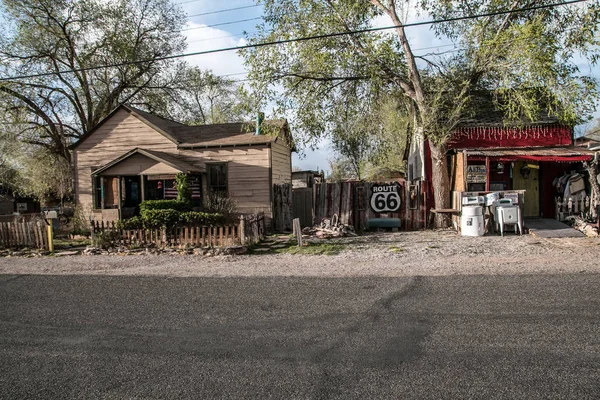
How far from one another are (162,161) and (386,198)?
8.68m

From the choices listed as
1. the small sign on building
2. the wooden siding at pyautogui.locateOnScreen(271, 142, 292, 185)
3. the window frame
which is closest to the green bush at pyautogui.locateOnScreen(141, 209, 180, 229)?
the window frame

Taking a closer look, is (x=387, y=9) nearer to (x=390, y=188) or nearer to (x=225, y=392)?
(x=390, y=188)

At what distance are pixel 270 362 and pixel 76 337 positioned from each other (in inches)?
98.7

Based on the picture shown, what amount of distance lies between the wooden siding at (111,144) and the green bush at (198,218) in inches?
239

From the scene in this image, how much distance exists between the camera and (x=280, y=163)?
58.9 feet

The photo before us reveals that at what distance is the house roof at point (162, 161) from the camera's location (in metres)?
15.4

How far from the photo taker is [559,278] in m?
6.87

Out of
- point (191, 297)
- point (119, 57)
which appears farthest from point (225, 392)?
point (119, 57)

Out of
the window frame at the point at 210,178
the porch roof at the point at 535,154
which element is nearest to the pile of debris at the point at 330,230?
the window frame at the point at 210,178

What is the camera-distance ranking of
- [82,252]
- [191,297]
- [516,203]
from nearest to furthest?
1. [191,297]
2. [82,252]
3. [516,203]

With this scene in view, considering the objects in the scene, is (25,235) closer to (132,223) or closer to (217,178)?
(132,223)

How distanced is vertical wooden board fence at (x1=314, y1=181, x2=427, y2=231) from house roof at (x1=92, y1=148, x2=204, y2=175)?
5.27 metres

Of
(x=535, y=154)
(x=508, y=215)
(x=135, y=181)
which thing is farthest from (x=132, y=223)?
(x=535, y=154)

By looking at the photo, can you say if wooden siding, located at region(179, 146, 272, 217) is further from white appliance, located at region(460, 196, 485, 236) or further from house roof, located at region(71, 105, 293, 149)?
white appliance, located at region(460, 196, 485, 236)
